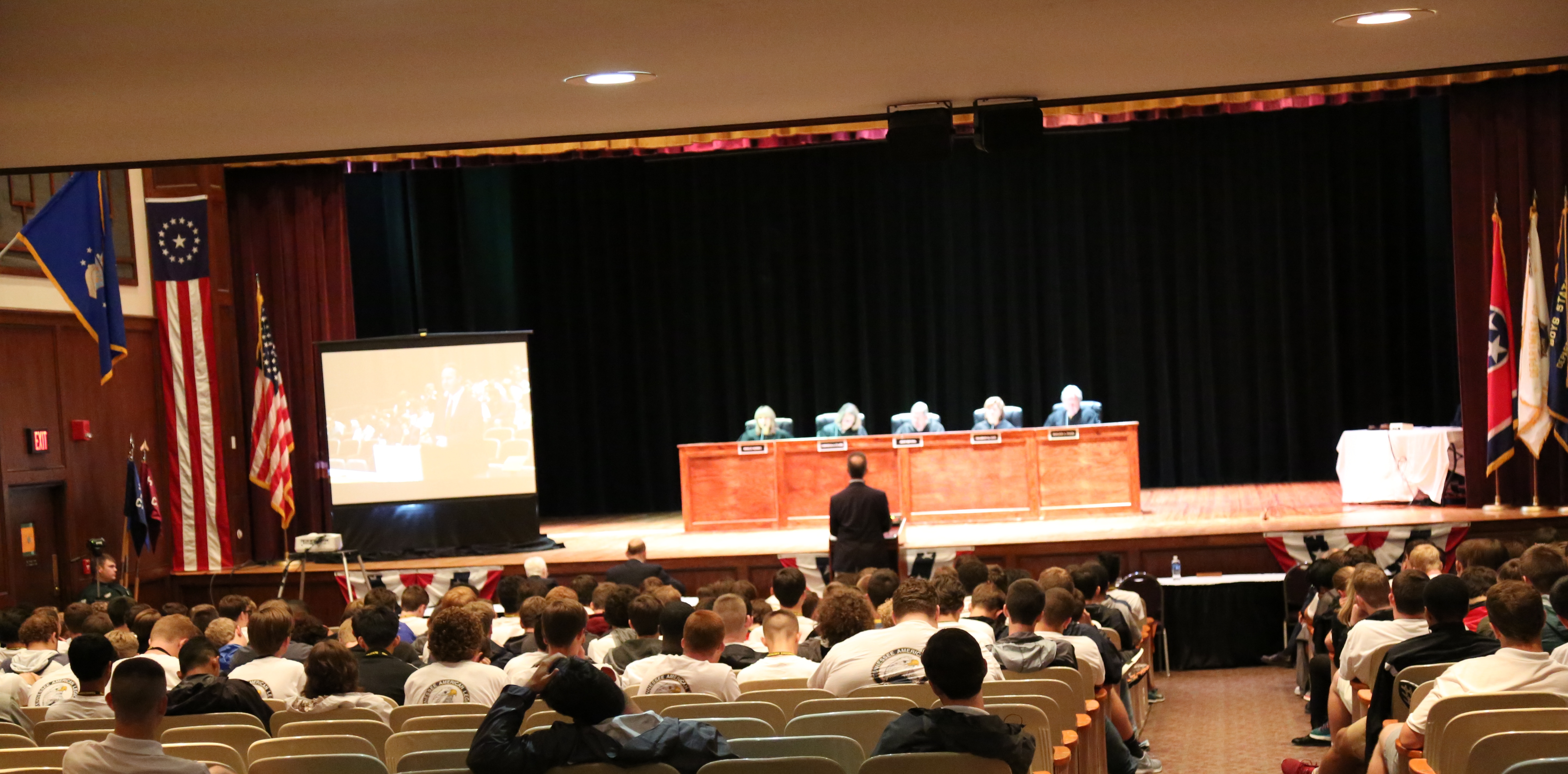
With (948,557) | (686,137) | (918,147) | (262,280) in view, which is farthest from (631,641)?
(262,280)

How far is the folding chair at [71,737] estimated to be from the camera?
5070 mm

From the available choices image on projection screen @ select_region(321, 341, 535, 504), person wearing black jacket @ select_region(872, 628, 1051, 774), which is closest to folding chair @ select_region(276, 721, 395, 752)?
person wearing black jacket @ select_region(872, 628, 1051, 774)

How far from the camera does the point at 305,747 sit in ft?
14.4

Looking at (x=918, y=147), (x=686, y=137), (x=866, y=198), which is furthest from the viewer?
(x=866, y=198)

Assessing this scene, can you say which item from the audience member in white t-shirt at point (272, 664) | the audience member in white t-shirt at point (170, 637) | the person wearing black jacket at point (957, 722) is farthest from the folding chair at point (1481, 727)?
the audience member in white t-shirt at point (170, 637)

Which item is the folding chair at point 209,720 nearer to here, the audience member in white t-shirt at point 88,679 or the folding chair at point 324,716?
the folding chair at point 324,716

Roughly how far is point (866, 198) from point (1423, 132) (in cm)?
647

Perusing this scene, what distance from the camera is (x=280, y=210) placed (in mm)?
14977

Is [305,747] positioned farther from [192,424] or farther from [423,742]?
[192,424]

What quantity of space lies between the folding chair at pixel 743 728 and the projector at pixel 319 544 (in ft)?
30.4

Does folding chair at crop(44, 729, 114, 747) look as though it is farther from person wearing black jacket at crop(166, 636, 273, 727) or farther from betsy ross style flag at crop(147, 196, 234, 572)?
betsy ross style flag at crop(147, 196, 234, 572)

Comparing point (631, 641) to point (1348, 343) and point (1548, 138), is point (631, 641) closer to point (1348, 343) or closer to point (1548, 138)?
point (1548, 138)

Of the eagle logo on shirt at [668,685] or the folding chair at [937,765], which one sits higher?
the folding chair at [937,765]

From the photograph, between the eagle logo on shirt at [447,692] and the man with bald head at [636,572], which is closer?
the eagle logo on shirt at [447,692]
